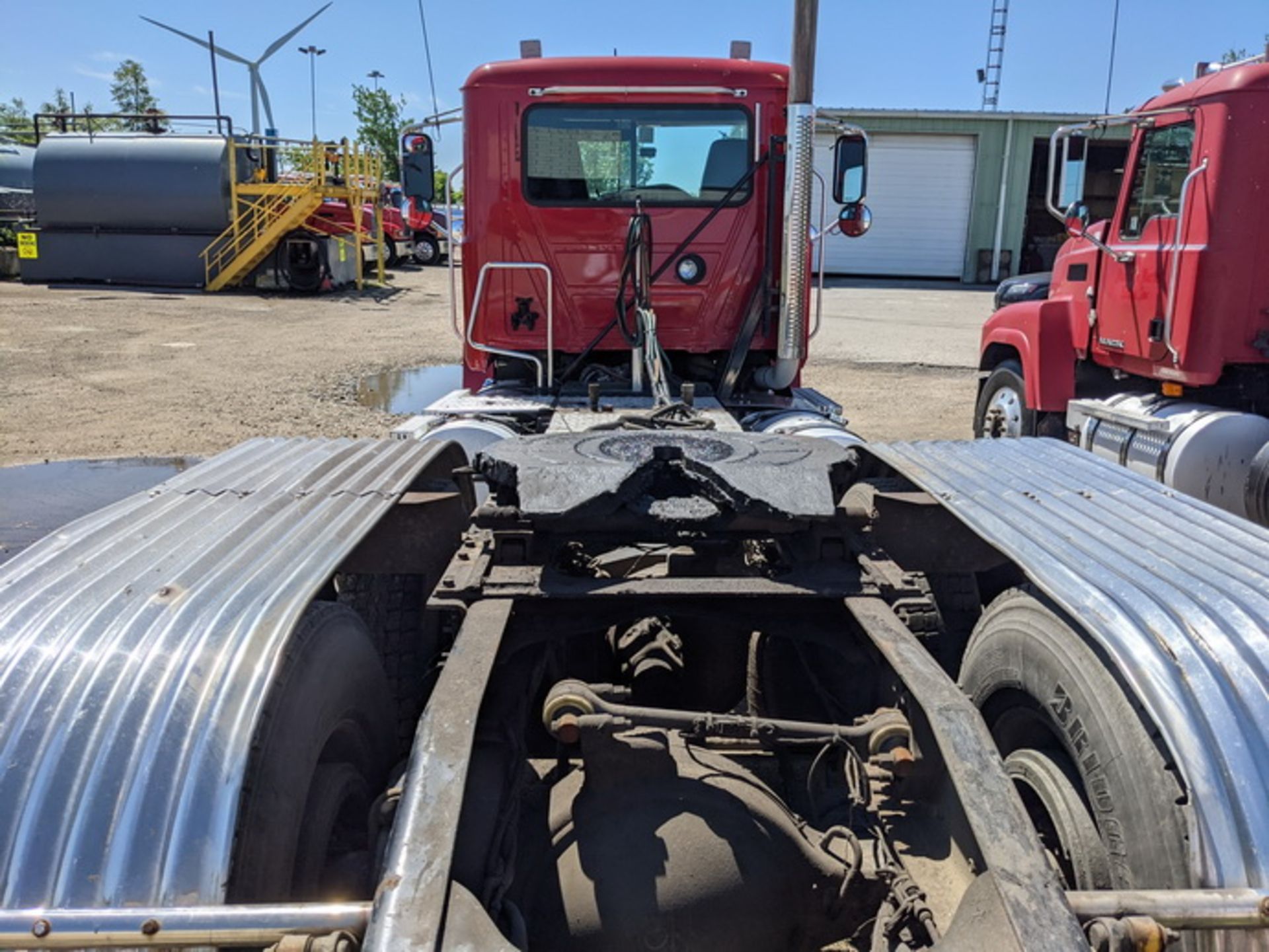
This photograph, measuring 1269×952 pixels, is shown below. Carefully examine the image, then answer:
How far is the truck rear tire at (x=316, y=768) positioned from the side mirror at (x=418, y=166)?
3573mm

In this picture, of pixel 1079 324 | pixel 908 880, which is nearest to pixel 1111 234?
pixel 1079 324

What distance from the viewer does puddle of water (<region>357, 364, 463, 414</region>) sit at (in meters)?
11.4

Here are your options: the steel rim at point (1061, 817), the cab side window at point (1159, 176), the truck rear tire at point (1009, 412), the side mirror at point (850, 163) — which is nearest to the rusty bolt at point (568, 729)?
the steel rim at point (1061, 817)

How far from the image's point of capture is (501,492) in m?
2.91

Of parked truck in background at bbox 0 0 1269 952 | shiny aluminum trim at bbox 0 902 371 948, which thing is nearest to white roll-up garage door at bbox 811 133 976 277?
parked truck in background at bbox 0 0 1269 952

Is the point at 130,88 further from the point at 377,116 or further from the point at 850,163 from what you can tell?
the point at 850,163

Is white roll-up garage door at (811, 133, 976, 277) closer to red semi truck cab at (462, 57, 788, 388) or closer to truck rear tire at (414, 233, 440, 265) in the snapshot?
truck rear tire at (414, 233, 440, 265)

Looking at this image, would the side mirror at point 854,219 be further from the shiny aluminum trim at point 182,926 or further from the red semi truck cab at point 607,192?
the shiny aluminum trim at point 182,926

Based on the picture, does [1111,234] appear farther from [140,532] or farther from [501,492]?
[140,532]

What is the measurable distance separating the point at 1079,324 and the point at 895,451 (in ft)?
16.1

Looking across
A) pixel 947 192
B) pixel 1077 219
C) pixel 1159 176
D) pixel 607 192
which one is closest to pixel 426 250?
pixel 947 192

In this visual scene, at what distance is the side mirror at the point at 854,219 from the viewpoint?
5602 mm

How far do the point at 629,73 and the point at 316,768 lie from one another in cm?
414

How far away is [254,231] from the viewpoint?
2333 centimetres
